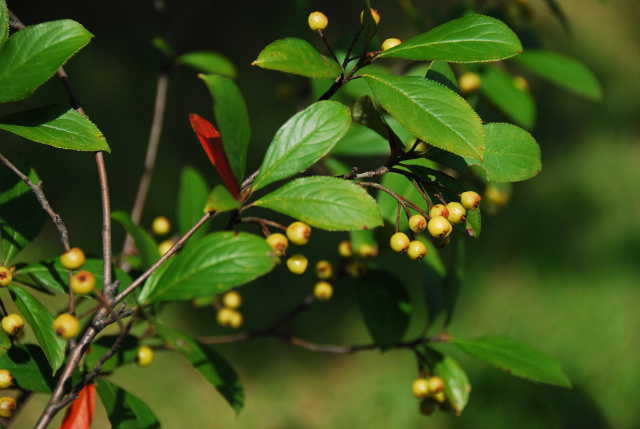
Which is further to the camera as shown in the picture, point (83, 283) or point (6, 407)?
point (6, 407)

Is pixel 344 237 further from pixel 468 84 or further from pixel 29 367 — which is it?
pixel 29 367

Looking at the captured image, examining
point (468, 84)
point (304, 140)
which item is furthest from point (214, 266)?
point (468, 84)

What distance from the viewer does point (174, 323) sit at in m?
2.71

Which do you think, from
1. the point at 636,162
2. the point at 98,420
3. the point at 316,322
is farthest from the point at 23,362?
the point at 636,162

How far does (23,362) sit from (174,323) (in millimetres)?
1848

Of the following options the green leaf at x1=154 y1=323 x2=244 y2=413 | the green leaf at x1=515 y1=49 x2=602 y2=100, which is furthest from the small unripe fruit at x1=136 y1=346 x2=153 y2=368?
the green leaf at x1=515 y1=49 x2=602 y2=100

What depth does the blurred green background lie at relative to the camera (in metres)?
2.65

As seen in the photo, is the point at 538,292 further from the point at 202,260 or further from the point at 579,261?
the point at 202,260

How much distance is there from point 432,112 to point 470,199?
0.14 m

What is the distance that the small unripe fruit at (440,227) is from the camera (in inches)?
32.8

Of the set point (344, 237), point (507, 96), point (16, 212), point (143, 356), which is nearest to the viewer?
point (16, 212)

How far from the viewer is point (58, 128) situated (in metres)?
0.84

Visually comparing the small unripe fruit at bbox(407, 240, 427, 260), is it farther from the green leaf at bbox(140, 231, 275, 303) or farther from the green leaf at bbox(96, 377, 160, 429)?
the green leaf at bbox(96, 377, 160, 429)

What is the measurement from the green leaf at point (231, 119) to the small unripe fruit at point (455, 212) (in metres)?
0.28
